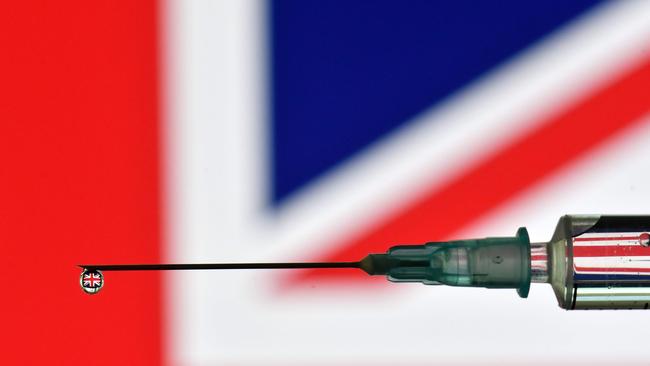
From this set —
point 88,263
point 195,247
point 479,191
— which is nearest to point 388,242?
point 479,191

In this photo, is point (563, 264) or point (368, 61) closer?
point (563, 264)

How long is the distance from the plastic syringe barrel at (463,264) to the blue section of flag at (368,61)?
175 millimetres

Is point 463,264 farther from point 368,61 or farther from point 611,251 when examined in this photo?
point 368,61

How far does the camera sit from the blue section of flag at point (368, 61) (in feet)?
2.96

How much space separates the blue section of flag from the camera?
90 centimetres

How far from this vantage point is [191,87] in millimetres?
915

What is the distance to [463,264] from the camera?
0.76 m

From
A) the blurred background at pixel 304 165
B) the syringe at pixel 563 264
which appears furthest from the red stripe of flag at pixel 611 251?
the blurred background at pixel 304 165

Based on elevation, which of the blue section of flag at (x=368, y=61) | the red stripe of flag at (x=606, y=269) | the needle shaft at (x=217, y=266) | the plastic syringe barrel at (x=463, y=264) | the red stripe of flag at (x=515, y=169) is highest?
the blue section of flag at (x=368, y=61)

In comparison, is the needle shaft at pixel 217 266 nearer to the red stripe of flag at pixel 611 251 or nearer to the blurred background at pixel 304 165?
the blurred background at pixel 304 165

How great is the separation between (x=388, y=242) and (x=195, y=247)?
8.5 inches

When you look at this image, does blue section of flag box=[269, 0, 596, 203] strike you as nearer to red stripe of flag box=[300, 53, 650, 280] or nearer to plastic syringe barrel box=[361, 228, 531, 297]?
red stripe of flag box=[300, 53, 650, 280]

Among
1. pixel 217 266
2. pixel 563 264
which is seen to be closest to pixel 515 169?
pixel 563 264

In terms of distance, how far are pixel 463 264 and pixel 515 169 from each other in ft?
0.59
